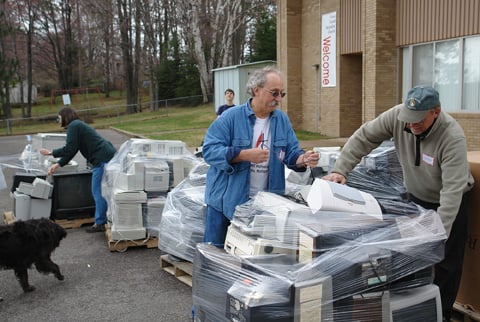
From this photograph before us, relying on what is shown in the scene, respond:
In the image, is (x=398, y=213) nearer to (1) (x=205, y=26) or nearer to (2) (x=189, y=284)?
(2) (x=189, y=284)

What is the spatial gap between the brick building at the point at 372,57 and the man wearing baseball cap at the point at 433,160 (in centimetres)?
963

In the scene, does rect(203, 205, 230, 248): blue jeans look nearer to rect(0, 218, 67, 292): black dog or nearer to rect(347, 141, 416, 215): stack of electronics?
rect(347, 141, 416, 215): stack of electronics

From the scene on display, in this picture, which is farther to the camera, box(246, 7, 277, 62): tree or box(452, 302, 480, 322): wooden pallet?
box(246, 7, 277, 62): tree

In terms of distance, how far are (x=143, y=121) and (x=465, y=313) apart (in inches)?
1099

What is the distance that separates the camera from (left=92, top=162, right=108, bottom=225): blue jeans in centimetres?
711

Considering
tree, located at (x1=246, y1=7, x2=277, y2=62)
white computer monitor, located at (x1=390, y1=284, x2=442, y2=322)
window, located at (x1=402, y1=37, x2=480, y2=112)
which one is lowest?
white computer monitor, located at (x1=390, y1=284, x2=442, y2=322)

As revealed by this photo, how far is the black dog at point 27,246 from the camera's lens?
4.84m

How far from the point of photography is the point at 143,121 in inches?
1195

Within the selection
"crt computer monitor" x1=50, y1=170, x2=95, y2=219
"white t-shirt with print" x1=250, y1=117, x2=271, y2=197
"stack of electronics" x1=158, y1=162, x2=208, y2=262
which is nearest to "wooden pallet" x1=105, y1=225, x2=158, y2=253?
"stack of electronics" x1=158, y1=162, x2=208, y2=262

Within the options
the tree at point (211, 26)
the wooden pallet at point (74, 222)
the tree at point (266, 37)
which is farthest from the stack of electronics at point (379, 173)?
the tree at point (266, 37)

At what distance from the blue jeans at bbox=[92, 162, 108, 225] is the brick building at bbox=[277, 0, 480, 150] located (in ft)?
28.9

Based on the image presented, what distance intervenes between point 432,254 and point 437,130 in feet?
2.62

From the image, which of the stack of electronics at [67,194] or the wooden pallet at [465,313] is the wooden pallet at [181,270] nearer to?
the wooden pallet at [465,313]

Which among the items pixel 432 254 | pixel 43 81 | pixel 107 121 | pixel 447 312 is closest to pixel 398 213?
pixel 432 254
